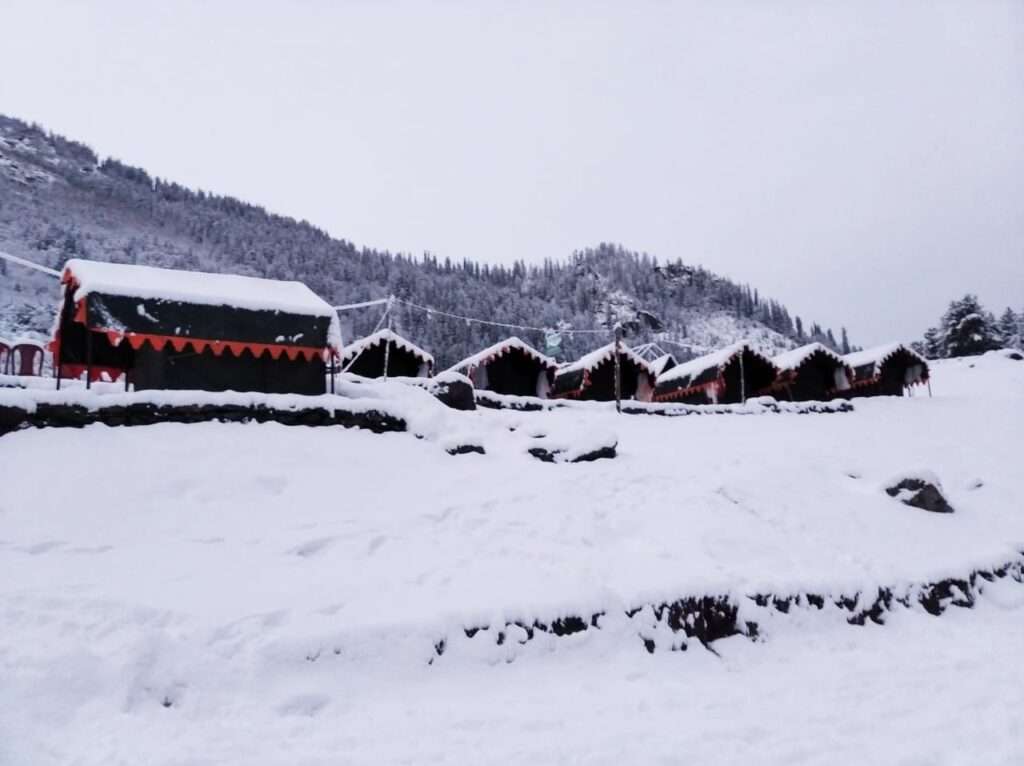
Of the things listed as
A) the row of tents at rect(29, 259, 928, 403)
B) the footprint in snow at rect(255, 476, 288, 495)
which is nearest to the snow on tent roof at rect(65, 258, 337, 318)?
the row of tents at rect(29, 259, 928, 403)

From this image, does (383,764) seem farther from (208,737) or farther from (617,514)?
(617,514)

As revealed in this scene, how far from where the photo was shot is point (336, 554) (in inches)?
302

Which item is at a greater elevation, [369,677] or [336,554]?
[336,554]

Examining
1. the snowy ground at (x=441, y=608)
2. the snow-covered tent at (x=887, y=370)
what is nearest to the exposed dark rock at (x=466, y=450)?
the snowy ground at (x=441, y=608)

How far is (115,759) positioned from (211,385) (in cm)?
1343

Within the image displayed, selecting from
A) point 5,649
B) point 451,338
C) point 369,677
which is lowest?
point 369,677

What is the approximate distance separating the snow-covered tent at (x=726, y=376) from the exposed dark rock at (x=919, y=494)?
Answer: 62.4 ft

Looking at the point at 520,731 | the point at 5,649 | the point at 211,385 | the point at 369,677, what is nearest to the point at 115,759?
the point at 5,649

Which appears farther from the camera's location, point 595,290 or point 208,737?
point 595,290

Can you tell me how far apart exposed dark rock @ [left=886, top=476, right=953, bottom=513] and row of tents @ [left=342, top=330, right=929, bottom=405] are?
57.3 ft

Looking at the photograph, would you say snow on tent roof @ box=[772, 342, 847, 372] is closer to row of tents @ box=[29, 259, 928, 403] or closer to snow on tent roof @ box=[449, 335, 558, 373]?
snow on tent roof @ box=[449, 335, 558, 373]

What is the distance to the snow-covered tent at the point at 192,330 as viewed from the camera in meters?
14.1

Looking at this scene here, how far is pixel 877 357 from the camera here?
119 feet

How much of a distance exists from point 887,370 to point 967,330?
3494cm
